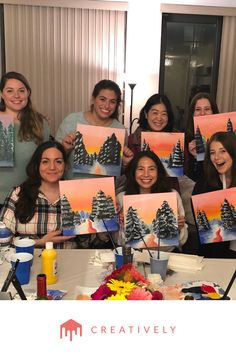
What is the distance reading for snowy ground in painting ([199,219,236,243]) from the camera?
1.78 metres

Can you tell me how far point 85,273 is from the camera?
160 centimetres

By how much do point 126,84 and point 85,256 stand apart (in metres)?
2.97

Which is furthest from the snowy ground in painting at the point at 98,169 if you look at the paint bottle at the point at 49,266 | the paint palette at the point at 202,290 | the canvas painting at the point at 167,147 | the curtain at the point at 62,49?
the curtain at the point at 62,49

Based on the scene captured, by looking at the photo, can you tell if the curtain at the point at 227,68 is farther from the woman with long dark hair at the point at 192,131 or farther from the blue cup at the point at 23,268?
the blue cup at the point at 23,268

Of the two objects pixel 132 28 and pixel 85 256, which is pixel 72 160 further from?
pixel 132 28

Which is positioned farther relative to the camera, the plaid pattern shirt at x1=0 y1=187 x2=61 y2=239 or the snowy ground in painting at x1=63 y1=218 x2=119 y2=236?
the plaid pattern shirt at x1=0 y1=187 x2=61 y2=239

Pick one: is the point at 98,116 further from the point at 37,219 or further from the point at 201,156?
the point at 37,219

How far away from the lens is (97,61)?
430 cm

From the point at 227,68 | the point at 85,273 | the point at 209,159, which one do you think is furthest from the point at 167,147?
the point at 227,68

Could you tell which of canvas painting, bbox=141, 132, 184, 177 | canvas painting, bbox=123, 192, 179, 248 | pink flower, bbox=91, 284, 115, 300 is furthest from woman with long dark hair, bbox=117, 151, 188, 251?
pink flower, bbox=91, 284, 115, 300

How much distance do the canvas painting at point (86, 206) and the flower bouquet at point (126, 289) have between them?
23.6 inches

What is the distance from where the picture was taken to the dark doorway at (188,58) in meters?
4.52

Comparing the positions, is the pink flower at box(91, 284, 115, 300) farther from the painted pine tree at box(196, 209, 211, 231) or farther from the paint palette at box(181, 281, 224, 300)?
the painted pine tree at box(196, 209, 211, 231)
